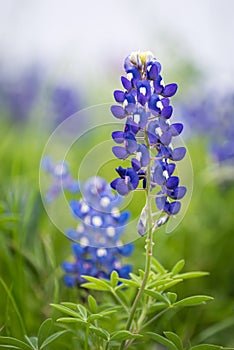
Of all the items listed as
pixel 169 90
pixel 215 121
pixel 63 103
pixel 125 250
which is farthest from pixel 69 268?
pixel 63 103

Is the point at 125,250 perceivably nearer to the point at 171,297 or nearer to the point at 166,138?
the point at 171,297

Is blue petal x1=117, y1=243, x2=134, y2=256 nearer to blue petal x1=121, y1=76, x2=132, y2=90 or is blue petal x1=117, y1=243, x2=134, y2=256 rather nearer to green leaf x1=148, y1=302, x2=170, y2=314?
green leaf x1=148, y1=302, x2=170, y2=314

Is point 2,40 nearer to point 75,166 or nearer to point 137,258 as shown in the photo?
point 75,166

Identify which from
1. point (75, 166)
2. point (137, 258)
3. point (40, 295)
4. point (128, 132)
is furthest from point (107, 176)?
point (128, 132)

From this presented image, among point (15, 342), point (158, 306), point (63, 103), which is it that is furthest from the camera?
point (63, 103)

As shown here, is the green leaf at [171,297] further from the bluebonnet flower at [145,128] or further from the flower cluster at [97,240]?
the flower cluster at [97,240]
